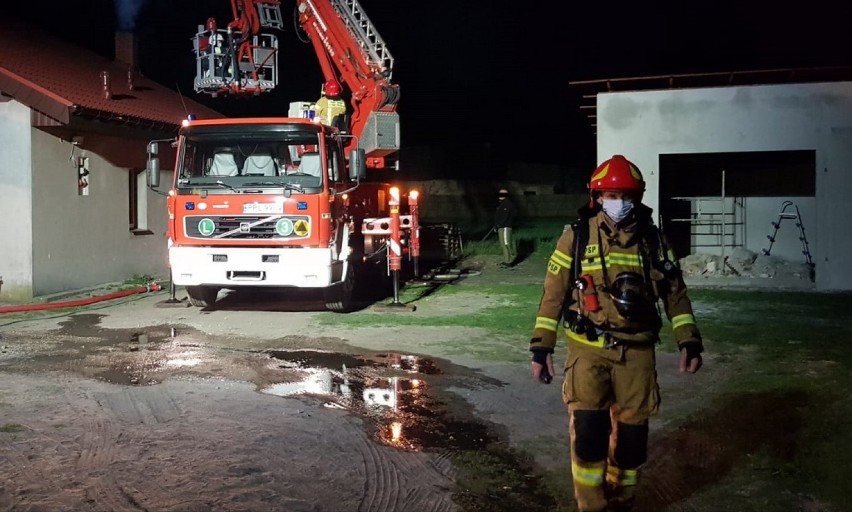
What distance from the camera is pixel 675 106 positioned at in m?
15.2

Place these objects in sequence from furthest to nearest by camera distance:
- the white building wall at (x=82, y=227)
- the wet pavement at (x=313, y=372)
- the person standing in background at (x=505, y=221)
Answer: the person standing in background at (x=505, y=221), the white building wall at (x=82, y=227), the wet pavement at (x=313, y=372)

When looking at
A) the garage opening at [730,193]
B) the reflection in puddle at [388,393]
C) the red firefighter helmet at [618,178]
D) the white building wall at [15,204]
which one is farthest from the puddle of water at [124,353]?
the garage opening at [730,193]

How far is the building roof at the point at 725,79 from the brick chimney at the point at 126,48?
1070 cm

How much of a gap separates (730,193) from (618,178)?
1777 centimetres

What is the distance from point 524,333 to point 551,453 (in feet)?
15.4

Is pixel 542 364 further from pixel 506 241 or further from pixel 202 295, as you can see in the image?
pixel 506 241

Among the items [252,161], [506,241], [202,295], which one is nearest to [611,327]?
[252,161]

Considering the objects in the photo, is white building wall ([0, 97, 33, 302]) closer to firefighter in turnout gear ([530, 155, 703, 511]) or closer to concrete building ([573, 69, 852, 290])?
concrete building ([573, 69, 852, 290])

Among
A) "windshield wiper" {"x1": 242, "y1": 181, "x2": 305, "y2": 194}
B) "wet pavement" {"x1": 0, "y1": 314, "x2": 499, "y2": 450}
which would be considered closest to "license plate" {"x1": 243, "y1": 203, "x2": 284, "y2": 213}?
"windshield wiper" {"x1": 242, "y1": 181, "x2": 305, "y2": 194}

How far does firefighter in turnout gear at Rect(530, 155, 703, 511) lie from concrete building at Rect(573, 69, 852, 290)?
11.3 metres

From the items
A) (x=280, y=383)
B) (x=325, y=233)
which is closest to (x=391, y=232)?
(x=325, y=233)

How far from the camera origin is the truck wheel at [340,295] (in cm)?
1154

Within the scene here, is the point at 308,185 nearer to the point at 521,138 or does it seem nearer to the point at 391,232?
the point at 391,232

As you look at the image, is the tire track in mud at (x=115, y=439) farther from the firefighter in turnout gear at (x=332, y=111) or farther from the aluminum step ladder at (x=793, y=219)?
the aluminum step ladder at (x=793, y=219)
